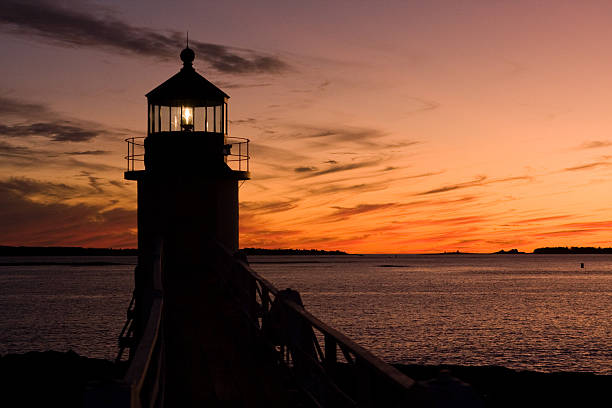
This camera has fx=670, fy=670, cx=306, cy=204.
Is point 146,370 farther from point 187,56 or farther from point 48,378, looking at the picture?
point 48,378

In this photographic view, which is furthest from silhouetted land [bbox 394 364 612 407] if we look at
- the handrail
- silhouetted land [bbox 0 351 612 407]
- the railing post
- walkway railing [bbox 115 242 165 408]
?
the handrail

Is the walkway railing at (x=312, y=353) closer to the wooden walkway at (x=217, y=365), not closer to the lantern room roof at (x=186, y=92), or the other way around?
the wooden walkway at (x=217, y=365)

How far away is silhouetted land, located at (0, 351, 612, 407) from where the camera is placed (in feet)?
65.0

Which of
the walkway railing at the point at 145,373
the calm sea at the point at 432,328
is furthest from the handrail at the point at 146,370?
the calm sea at the point at 432,328

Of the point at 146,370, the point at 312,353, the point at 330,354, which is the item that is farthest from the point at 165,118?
the point at 146,370

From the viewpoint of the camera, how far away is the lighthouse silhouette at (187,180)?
1839cm

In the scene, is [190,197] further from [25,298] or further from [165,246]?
[25,298]

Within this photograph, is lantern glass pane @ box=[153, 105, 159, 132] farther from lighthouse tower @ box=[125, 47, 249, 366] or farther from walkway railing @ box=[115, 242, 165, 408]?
walkway railing @ box=[115, 242, 165, 408]

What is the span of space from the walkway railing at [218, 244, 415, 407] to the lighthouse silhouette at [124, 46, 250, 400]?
3403 millimetres

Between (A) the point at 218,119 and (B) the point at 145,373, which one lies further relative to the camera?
(A) the point at 218,119

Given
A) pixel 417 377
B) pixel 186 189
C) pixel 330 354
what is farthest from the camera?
pixel 417 377

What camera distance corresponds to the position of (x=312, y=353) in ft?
31.6

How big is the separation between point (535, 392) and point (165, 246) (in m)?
14.5

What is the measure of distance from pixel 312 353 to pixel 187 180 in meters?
9.88
